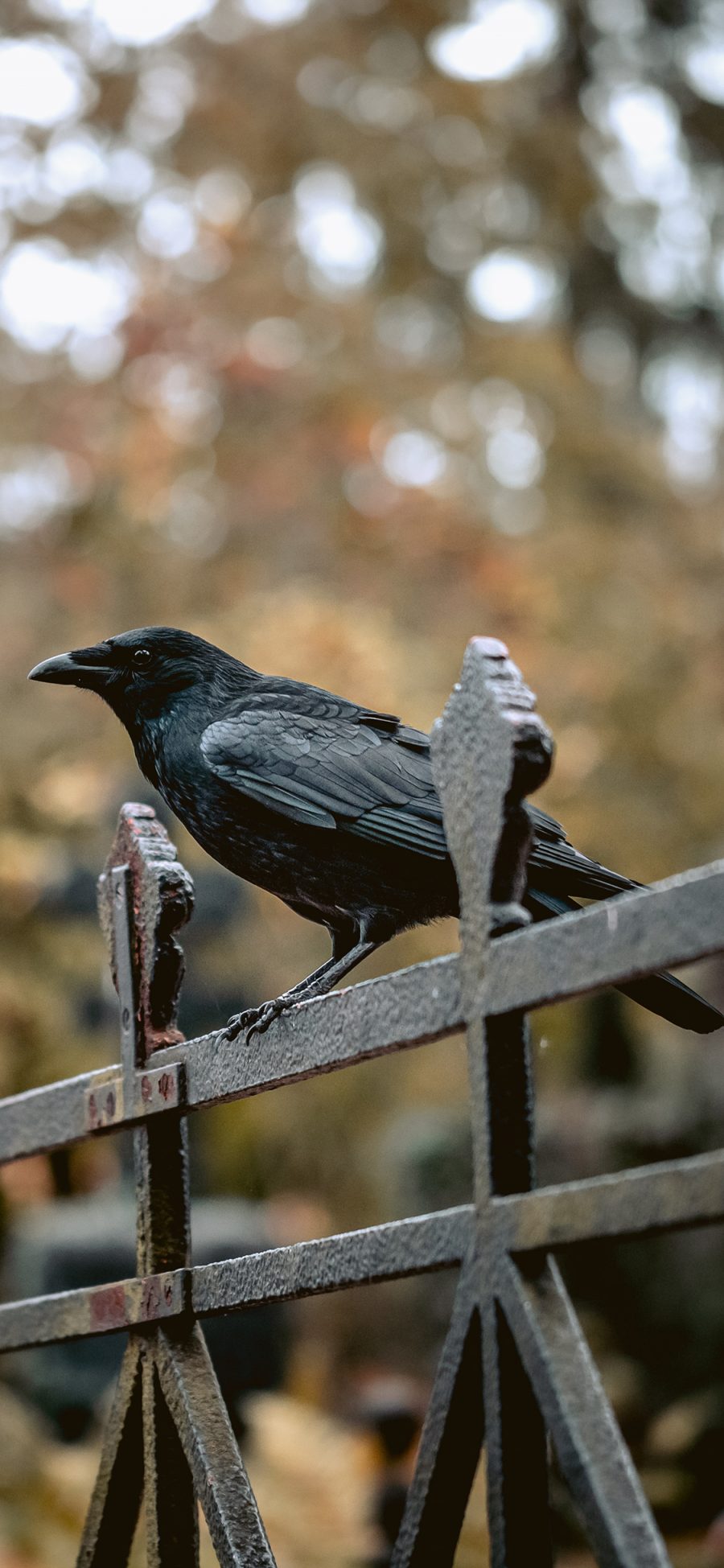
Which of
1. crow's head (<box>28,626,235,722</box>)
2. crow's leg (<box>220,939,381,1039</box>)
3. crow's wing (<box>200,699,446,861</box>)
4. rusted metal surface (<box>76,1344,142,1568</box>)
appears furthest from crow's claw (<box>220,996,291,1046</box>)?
crow's head (<box>28,626,235,722</box>)

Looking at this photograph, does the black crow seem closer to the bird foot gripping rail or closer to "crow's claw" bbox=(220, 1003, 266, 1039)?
"crow's claw" bbox=(220, 1003, 266, 1039)

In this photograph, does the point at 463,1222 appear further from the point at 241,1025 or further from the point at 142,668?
the point at 142,668

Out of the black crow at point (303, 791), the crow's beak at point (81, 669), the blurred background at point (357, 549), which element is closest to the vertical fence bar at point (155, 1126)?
the black crow at point (303, 791)

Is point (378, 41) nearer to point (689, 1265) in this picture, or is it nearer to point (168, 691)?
point (689, 1265)

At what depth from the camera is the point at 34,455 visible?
9086 millimetres

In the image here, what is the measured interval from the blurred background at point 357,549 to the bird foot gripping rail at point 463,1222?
3.92 m

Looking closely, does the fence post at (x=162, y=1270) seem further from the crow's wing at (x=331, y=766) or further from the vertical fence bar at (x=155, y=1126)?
the crow's wing at (x=331, y=766)

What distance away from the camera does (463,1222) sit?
50.7 inches

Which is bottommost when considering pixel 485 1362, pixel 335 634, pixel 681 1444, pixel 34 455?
pixel 485 1362

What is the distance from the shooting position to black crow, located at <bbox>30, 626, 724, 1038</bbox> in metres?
2.09

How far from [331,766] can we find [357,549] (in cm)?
719

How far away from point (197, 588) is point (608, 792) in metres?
2.54

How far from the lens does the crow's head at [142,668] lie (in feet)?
7.46

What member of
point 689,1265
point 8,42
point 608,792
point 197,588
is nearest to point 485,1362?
point 689,1265
